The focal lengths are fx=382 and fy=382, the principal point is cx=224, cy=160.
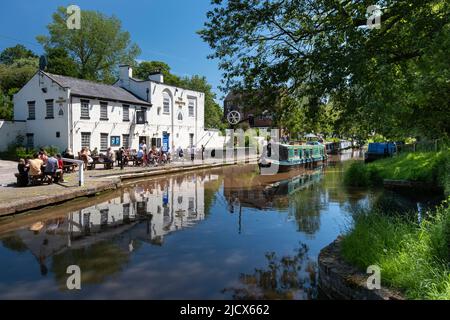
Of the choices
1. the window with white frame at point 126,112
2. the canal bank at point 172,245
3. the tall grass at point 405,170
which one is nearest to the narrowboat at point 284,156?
the tall grass at point 405,170

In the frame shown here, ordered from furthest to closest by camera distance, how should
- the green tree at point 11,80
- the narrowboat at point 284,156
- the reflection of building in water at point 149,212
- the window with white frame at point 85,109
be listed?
the green tree at point 11,80 < the narrowboat at point 284,156 < the window with white frame at point 85,109 < the reflection of building in water at point 149,212

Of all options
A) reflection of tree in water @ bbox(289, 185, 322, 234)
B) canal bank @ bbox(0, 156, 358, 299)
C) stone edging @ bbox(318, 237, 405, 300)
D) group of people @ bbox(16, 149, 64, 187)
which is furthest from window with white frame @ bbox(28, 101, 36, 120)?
stone edging @ bbox(318, 237, 405, 300)

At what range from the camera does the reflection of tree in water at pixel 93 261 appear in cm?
651

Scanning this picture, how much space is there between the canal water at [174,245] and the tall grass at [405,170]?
2.51m

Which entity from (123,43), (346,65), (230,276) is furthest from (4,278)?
(123,43)

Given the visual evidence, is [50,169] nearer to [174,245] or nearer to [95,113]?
[174,245]

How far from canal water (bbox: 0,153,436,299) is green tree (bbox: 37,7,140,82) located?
126 ft

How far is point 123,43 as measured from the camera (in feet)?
164

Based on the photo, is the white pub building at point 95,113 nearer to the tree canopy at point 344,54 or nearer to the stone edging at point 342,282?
the tree canopy at point 344,54

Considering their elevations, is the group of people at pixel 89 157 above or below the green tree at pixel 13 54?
below

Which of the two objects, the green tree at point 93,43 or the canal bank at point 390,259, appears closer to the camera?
the canal bank at point 390,259

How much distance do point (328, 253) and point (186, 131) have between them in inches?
1203

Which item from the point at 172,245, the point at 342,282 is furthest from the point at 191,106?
the point at 342,282

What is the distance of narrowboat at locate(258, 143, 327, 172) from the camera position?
26303 mm
